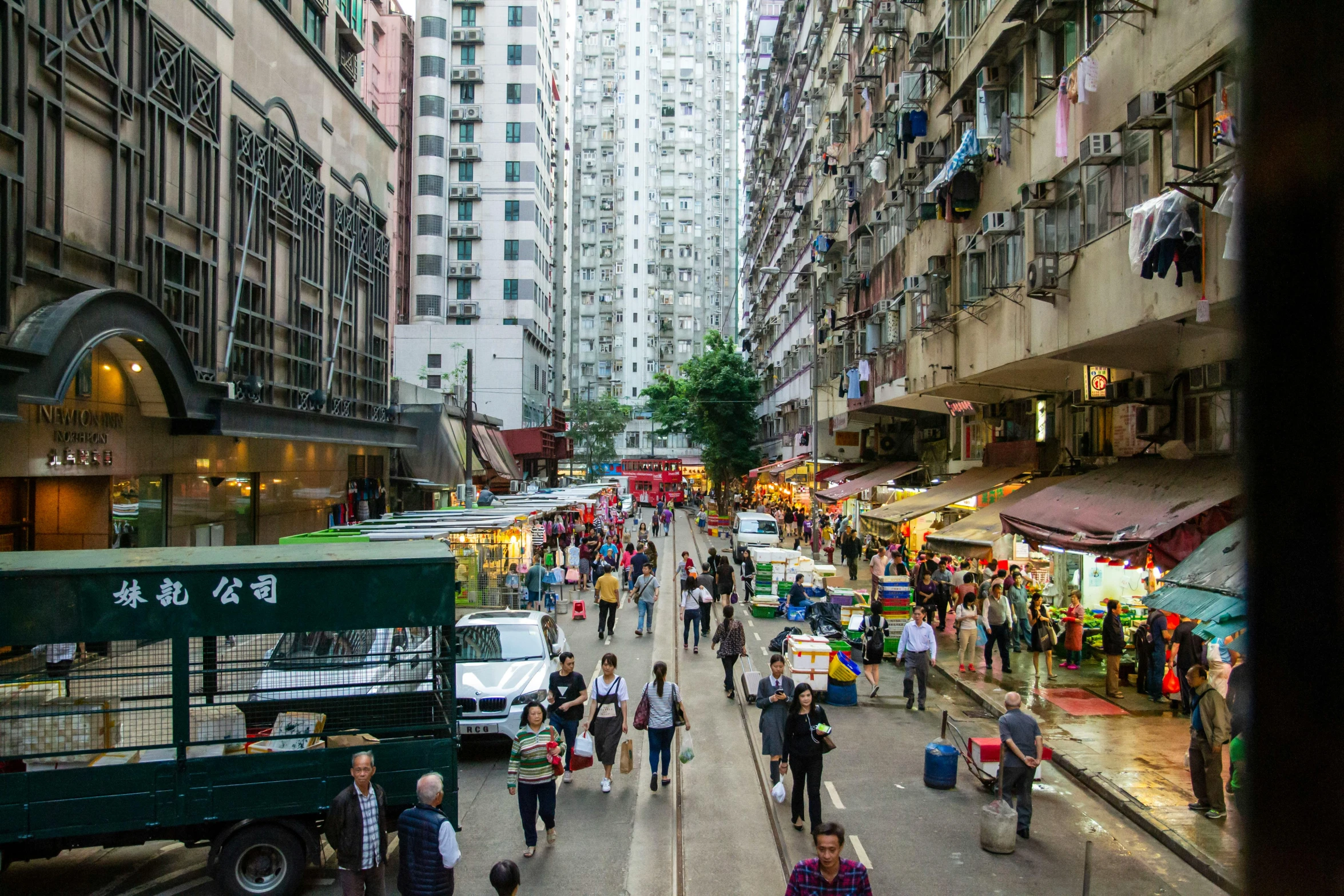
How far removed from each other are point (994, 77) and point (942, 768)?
13892 millimetres

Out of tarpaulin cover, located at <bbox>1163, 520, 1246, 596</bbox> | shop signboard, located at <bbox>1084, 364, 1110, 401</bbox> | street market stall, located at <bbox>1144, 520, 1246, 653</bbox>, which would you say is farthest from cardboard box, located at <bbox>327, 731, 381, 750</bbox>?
shop signboard, located at <bbox>1084, 364, 1110, 401</bbox>

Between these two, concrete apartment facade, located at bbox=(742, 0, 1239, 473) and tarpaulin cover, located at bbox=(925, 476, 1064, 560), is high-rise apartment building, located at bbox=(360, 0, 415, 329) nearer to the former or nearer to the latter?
concrete apartment facade, located at bbox=(742, 0, 1239, 473)

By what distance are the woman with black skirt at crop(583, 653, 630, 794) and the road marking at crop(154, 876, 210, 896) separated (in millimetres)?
3784

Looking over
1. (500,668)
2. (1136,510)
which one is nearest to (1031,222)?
Answer: (1136,510)

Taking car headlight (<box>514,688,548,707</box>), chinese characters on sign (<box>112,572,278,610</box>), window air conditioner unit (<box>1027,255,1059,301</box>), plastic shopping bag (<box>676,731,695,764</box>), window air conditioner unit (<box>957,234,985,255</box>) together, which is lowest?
plastic shopping bag (<box>676,731,695,764</box>)

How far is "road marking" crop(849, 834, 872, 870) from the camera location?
8234mm

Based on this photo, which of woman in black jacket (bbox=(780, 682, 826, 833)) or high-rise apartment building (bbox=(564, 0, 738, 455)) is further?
high-rise apartment building (bbox=(564, 0, 738, 455))

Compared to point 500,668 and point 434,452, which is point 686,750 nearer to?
point 500,668

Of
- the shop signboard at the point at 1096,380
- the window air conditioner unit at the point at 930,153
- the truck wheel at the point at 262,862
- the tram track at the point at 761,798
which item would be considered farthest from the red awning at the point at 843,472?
the truck wheel at the point at 262,862

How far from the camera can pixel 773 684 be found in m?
10.2

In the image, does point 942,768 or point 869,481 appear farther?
point 869,481

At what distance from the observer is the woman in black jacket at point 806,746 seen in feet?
29.0

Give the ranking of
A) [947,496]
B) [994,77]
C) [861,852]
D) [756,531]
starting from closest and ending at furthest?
[861,852], [994,77], [947,496], [756,531]

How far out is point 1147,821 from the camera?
9.18 m
